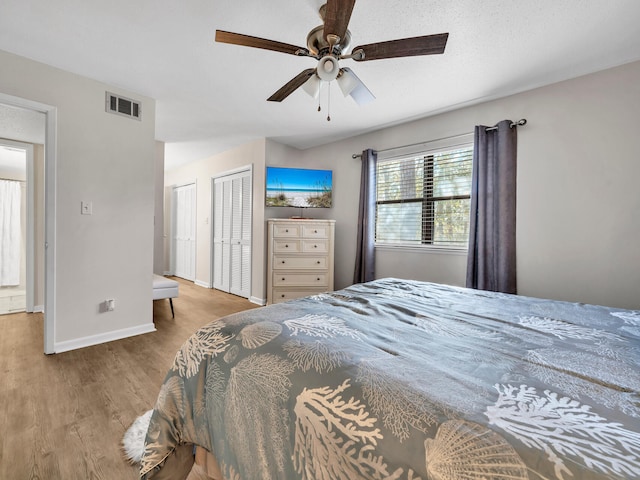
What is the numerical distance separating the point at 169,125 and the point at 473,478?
171 inches

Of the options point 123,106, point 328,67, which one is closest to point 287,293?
point 123,106

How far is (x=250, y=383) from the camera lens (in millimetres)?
867

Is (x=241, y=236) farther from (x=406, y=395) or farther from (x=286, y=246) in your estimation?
(x=406, y=395)

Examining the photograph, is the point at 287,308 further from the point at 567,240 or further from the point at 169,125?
the point at 169,125

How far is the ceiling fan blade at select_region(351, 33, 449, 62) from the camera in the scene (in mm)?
1453

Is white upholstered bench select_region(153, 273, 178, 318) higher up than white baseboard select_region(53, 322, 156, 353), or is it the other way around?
white upholstered bench select_region(153, 273, 178, 318)

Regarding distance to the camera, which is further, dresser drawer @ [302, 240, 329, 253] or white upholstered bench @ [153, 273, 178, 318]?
dresser drawer @ [302, 240, 329, 253]

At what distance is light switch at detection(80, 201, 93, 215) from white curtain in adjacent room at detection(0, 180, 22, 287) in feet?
14.1

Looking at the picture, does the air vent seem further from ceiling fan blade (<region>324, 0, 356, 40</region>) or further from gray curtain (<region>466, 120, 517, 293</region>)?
gray curtain (<region>466, 120, 517, 293</region>)

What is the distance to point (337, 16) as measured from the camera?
1.35 m

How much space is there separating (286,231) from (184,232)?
344cm

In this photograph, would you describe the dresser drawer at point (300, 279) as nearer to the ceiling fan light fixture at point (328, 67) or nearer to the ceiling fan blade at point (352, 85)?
the ceiling fan blade at point (352, 85)

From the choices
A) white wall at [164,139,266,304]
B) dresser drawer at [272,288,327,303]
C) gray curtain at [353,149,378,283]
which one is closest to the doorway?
white wall at [164,139,266,304]

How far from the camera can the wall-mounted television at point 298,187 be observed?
410 centimetres
